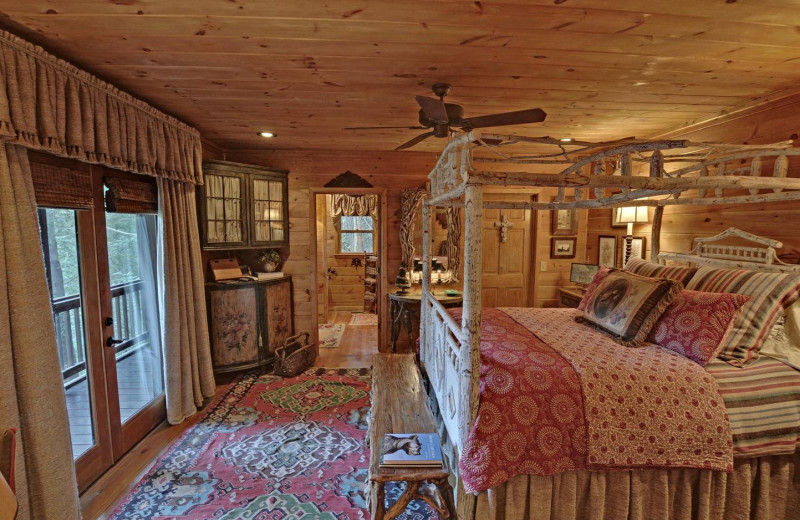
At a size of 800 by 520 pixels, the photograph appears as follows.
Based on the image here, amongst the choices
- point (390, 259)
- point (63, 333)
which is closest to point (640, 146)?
point (390, 259)

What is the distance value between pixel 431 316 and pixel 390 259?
1.82 metres

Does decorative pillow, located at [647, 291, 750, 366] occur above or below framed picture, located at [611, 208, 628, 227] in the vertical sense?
below

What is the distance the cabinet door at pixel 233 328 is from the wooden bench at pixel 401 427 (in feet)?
5.37

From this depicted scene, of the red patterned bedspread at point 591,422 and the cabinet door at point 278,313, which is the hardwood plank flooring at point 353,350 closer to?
the cabinet door at point 278,313

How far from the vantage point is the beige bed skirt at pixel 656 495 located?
61.2 inches

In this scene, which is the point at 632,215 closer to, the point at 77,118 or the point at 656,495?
the point at 656,495

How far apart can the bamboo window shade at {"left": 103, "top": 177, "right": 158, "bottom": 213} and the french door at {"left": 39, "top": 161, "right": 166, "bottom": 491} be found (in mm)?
37

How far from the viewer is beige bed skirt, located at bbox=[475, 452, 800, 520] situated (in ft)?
5.10

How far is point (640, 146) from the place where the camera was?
1688mm

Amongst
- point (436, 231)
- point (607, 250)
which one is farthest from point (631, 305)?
point (436, 231)

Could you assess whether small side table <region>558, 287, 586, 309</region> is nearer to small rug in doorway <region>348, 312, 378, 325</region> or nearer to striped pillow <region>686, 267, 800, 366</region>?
striped pillow <region>686, 267, 800, 366</region>

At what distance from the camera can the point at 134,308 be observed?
2695 millimetres

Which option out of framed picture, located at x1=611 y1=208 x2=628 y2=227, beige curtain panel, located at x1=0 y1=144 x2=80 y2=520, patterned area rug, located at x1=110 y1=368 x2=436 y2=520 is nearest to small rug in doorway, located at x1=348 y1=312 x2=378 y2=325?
patterned area rug, located at x1=110 y1=368 x2=436 y2=520

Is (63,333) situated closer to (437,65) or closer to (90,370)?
(90,370)
